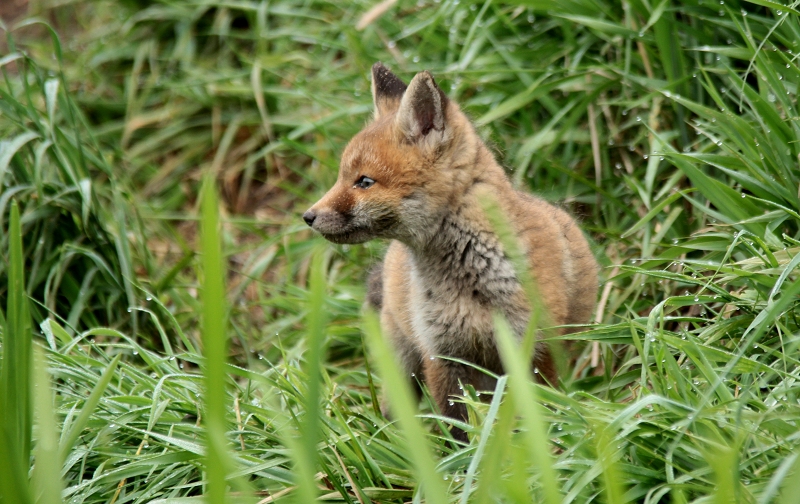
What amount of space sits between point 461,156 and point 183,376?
5.07 ft

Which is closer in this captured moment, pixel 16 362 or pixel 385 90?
pixel 16 362

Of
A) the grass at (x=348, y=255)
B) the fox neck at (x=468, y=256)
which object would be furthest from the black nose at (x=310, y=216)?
the grass at (x=348, y=255)

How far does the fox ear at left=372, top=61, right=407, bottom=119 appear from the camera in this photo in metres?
4.37

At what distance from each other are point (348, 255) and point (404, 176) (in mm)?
1775

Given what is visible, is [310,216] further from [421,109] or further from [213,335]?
[213,335]

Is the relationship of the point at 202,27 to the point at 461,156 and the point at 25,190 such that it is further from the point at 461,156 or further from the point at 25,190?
the point at 461,156

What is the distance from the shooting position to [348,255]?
219 inches

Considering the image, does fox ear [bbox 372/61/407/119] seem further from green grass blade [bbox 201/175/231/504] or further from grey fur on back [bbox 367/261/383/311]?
green grass blade [bbox 201/175/231/504]

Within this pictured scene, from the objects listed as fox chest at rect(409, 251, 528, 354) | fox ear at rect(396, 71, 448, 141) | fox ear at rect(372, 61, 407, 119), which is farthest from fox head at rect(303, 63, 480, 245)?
fox ear at rect(372, 61, 407, 119)

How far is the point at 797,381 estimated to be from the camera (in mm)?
2951

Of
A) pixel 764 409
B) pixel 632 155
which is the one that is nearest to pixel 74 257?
pixel 632 155

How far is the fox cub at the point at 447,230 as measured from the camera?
3.78m

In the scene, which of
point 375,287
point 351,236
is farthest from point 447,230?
point 375,287

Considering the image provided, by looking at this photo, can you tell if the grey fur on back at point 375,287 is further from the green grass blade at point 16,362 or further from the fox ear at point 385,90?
the green grass blade at point 16,362
